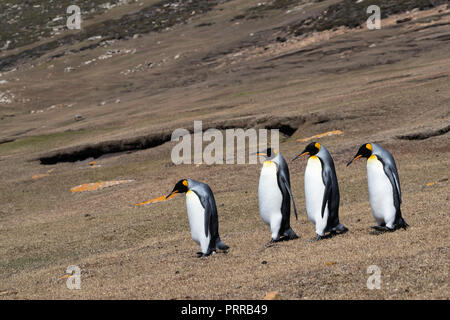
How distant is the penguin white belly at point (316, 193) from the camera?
11.1m

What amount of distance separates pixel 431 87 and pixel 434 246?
74.0 feet

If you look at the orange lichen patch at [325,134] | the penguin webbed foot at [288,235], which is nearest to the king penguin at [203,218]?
the penguin webbed foot at [288,235]

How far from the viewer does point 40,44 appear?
10031 cm

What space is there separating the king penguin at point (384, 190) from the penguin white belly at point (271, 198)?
5.39ft

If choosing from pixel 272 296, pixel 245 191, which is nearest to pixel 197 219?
pixel 272 296

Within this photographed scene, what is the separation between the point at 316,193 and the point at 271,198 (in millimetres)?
931

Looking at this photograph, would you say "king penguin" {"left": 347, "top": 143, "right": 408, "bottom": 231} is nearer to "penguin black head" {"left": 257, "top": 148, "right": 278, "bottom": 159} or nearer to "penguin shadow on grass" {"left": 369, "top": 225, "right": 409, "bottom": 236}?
"penguin shadow on grass" {"left": 369, "top": 225, "right": 409, "bottom": 236}

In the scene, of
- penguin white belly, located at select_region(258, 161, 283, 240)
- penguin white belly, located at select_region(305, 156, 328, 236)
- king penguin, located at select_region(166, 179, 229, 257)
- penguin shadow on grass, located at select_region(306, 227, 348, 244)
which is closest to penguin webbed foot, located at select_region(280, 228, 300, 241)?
penguin white belly, located at select_region(258, 161, 283, 240)

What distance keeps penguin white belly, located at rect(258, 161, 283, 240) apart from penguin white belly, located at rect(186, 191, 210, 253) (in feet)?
4.14

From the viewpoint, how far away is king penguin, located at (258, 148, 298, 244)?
38.0ft

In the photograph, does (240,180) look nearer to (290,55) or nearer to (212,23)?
(290,55)
